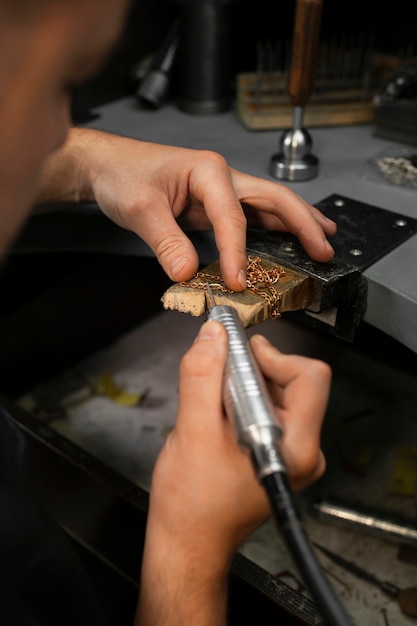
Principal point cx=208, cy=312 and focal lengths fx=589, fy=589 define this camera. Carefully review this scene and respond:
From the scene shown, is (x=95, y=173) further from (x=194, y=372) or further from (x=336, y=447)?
(x=336, y=447)

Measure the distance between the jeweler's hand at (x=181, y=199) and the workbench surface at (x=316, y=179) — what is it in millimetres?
72

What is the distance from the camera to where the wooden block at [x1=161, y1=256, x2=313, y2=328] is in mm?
625

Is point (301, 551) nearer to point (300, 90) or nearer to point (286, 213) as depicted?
point (286, 213)

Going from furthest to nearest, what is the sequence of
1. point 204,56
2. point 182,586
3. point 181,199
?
point 204,56 < point 181,199 < point 182,586

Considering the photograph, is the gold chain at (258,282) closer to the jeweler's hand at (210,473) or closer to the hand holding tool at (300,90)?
the jeweler's hand at (210,473)

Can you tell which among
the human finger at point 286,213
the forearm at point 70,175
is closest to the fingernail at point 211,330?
the human finger at point 286,213

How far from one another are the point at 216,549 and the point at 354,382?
0.94m

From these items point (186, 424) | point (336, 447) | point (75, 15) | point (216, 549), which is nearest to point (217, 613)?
point (216, 549)

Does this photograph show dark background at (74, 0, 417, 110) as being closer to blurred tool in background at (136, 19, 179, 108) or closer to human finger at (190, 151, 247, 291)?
blurred tool in background at (136, 19, 179, 108)

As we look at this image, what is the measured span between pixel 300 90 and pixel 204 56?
41 centimetres

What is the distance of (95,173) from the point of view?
83 centimetres

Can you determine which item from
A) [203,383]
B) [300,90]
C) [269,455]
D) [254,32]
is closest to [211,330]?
[203,383]

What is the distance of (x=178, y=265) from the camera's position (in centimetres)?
66

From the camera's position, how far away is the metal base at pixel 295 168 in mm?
943
